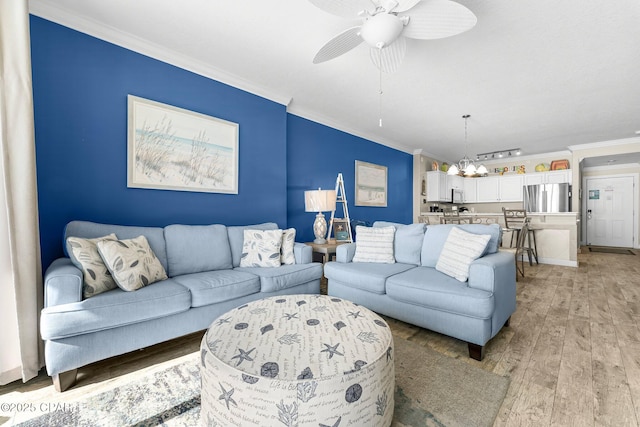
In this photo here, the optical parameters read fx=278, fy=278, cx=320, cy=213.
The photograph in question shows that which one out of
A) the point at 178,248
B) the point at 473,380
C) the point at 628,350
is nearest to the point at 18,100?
the point at 178,248

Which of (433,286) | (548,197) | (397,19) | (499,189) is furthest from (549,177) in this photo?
(397,19)

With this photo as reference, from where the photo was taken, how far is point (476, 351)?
1.90 m

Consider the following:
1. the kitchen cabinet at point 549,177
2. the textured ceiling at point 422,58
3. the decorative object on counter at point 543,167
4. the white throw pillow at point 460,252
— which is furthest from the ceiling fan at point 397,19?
the decorative object on counter at point 543,167

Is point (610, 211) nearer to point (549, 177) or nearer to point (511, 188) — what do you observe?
point (549, 177)

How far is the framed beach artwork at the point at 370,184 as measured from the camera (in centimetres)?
510

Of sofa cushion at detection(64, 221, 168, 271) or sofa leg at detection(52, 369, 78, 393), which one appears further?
sofa cushion at detection(64, 221, 168, 271)

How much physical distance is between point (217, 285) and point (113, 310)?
64 centimetres

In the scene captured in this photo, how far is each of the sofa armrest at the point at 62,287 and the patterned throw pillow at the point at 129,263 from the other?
205 millimetres

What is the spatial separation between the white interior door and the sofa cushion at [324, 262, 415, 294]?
8.28 meters

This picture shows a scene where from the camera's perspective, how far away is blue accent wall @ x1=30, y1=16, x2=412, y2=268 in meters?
2.12

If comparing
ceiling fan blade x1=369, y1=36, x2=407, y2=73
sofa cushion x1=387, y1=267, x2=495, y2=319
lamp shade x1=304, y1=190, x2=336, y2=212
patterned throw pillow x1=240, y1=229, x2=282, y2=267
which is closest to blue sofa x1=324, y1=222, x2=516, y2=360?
sofa cushion x1=387, y1=267, x2=495, y2=319

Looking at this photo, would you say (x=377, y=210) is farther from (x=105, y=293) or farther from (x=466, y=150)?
(x=105, y=293)

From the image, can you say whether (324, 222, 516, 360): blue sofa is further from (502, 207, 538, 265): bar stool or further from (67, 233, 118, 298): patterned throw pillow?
(502, 207, 538, 265): bar stool

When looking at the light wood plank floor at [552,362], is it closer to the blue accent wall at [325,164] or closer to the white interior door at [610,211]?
the blue accent wall at [325,164]
